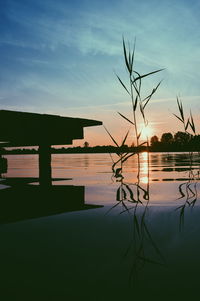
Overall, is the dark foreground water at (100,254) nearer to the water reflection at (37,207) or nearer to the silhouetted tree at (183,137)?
the water reflection at (37,207)

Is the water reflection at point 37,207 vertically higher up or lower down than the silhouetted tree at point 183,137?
lower down

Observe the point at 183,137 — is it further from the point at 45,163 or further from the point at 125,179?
the point at 45,163

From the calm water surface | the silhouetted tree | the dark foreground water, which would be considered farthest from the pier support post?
the dark foreground water

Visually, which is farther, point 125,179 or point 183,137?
point 183,137

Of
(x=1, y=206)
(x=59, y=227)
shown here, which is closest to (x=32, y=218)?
(x=59, y=227)

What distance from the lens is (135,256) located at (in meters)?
1.24

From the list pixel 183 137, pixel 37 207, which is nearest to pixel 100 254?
pixel 37 207

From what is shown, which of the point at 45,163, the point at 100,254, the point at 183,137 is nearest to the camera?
the point at 100,254

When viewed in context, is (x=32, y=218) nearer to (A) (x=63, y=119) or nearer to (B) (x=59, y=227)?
(B) (x=59, y=227)

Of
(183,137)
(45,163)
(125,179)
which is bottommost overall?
(125,179)

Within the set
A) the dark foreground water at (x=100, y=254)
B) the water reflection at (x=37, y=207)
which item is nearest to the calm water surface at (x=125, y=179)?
the water reflection at (x=37, y=207)

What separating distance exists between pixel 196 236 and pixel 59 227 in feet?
2.59

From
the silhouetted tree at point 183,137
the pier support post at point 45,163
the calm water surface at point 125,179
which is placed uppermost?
the silhouetted tree at point 183,137

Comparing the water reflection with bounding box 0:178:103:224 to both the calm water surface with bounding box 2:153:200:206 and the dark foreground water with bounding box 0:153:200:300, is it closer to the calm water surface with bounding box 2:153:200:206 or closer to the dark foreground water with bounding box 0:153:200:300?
the dark foreground water with bounding box 0:153:200:300
